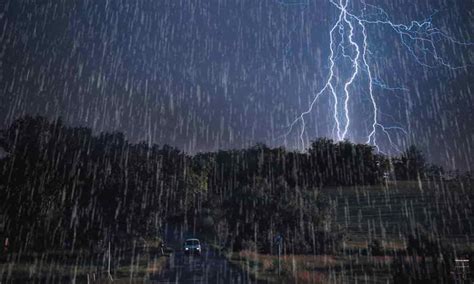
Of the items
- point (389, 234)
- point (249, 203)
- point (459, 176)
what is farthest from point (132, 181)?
point (459, 176)

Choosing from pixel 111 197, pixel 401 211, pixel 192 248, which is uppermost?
pixel 401 211

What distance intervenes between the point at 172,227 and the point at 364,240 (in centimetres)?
5362

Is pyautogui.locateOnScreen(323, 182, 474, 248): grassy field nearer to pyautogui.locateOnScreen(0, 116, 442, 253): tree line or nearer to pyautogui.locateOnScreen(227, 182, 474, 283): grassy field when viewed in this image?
pyautogui.locateOnScreen(227, 182, 474, 283): grassy field

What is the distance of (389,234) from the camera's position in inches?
1896

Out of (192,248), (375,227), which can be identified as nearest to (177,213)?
(192,248)

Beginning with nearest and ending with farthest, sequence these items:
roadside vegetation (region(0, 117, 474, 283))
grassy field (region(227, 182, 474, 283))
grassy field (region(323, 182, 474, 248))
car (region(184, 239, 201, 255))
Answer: grassy field (region(227, 182, 474, 283)), roadside vegetation (region(0, 117, 474, 283)), car (region(184, 239, 201, 255)), grassy field (region(323, 182, 474, 248))

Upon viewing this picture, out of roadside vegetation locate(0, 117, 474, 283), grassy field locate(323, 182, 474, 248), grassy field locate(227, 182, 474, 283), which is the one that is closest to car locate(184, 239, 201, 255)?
roadside vegetation locate(0, 117, 474, 283)

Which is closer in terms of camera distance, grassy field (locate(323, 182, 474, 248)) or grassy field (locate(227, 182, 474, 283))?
grassy field (locate(227, 182, 474, 283))

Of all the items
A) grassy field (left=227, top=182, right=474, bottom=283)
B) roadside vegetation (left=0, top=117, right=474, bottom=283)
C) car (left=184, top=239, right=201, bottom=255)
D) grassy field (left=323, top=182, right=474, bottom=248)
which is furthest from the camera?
grassy field (left=323, top=182, right=474, bottom=248)

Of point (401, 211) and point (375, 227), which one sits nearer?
point (375, 227)

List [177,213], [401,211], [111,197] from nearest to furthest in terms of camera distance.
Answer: [111,197] → [177,213] → [401,211]

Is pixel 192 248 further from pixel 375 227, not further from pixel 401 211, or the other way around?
pixel 401 211

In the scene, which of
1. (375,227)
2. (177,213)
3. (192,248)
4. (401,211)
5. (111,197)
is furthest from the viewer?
(401,211)

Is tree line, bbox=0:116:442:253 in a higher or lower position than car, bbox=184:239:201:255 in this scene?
higher
